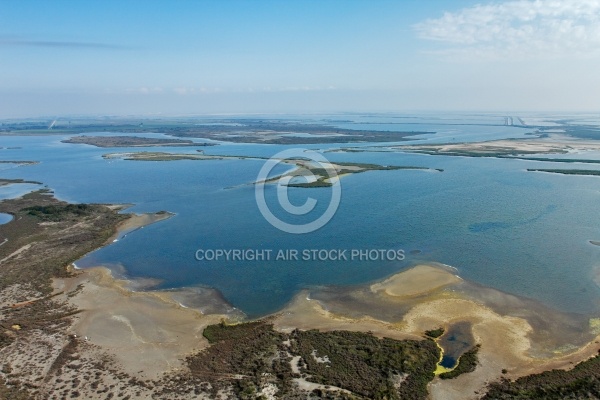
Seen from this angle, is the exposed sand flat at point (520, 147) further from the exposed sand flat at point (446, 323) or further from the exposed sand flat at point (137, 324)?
the exposed sand flat at point (137, 324)

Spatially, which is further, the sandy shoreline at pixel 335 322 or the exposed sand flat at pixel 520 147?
the exposed sand flat at pixel 520 147

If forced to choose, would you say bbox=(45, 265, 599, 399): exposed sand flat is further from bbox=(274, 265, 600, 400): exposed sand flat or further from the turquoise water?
the turquoise water

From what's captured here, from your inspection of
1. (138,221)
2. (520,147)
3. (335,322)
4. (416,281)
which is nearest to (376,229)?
(416,281)

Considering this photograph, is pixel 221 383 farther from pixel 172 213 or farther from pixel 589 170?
pixel 589 170

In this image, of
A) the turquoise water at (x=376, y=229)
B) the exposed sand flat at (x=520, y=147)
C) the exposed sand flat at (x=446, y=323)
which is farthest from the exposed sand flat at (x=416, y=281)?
the exposed sand flat at (x=520, y=147)

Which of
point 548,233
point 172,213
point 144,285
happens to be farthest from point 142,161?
point 548,233
